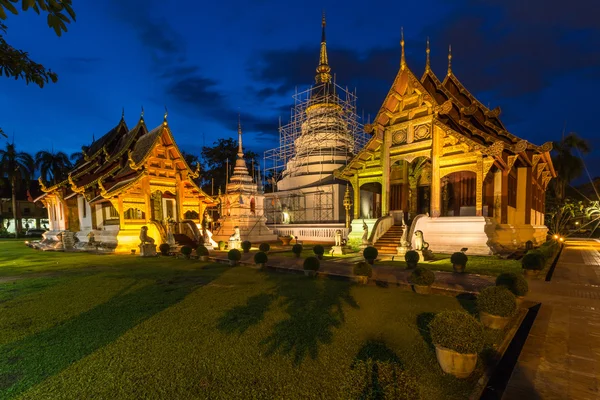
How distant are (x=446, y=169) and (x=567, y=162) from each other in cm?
3240

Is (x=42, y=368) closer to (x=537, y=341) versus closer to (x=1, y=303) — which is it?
(x=1, y=303)

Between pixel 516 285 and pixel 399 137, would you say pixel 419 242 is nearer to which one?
pixel 516 285

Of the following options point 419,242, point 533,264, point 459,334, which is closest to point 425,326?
point 459,334

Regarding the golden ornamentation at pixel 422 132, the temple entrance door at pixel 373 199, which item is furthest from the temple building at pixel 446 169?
the temple entrance door at pixel 373 199

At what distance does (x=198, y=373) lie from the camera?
367cm

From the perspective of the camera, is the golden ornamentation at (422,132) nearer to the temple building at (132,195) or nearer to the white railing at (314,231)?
the white railing at (314,231)

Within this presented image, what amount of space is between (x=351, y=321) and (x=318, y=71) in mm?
→ 40832

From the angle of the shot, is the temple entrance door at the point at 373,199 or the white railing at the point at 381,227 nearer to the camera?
the white railing at the point at 381,227

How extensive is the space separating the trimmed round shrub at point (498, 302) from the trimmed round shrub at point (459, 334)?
1620mm

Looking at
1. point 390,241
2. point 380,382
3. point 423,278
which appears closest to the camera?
point 380,382

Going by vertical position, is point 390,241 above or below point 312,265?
below

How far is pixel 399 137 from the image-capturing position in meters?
17.4

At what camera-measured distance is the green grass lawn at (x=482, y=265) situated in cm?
982

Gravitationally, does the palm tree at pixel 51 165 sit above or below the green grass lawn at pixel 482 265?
above
